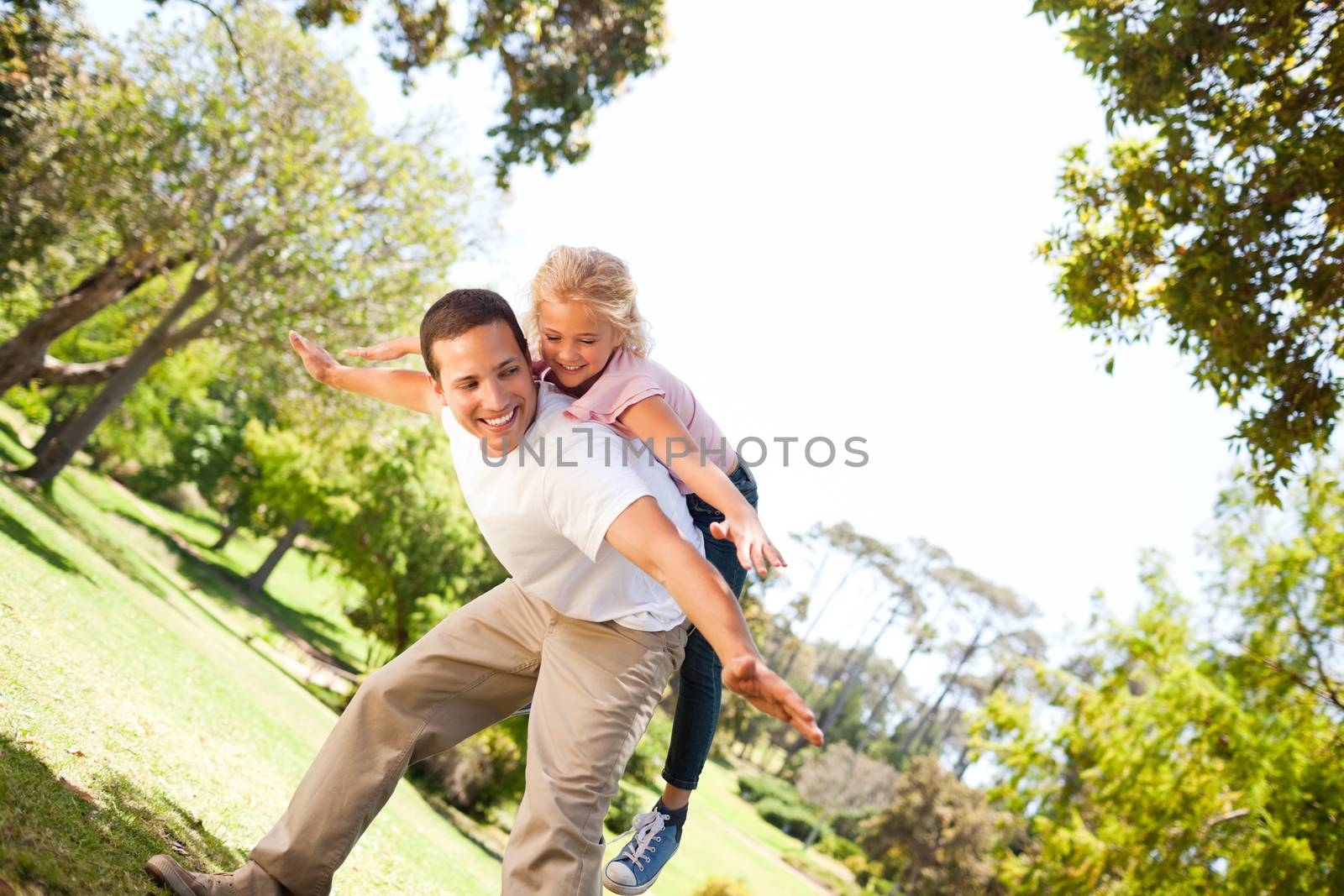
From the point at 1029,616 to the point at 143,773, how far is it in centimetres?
5994

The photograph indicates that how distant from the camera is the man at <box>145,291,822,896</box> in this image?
9.82ft

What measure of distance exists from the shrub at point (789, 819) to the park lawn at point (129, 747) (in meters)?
34.9

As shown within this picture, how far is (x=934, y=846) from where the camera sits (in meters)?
35.4

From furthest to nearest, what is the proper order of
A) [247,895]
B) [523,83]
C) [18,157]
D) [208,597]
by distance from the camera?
[208,597]
[18,157]
[523,83]
[247,895]

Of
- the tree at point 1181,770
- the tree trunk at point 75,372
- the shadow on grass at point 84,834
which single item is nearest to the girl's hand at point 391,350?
the shadow on grass at point 84,834

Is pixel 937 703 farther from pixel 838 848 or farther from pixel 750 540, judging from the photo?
pixel 750 540

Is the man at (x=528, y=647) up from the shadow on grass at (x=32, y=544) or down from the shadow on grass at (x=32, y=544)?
up

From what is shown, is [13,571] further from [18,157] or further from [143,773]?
[18,157]

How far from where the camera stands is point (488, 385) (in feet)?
10.5

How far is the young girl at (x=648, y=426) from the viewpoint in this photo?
10.6ft

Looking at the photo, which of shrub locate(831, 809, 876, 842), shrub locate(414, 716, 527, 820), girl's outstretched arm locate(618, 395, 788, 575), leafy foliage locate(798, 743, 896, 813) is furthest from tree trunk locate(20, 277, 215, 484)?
leafy foliage locate(798, 743, 896, 813)

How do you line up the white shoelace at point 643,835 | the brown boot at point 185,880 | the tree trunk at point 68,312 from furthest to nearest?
the tree trunk at point 68,312 < the white shoelace at point 643,835 < the brown boot at point 185,880

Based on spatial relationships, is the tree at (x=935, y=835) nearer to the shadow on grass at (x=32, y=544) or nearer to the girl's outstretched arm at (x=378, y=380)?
the shadow on grass at (x=32, y=544)

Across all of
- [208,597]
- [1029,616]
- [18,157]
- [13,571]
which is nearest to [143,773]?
[13,571]
